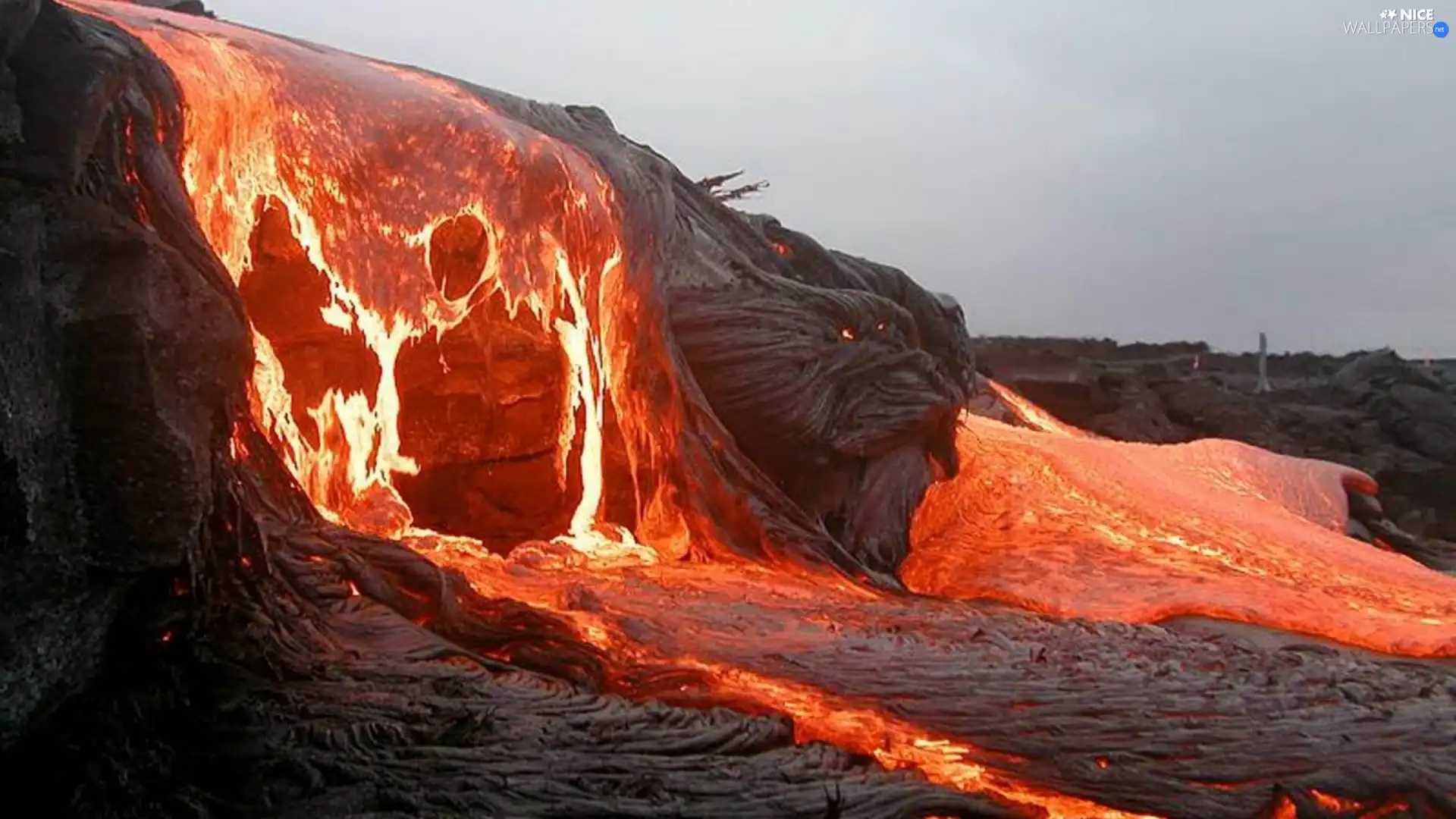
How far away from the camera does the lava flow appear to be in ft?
13.7

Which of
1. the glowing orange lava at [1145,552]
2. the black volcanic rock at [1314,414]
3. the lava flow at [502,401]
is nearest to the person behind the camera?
the lava flow at [502,401]

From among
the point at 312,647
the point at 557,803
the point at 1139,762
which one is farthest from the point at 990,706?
the point at 312,647

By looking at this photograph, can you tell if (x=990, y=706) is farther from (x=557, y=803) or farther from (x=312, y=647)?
(x=312, y=647)

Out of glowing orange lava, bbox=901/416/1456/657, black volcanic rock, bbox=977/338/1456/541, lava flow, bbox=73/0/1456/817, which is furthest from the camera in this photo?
black volcanic rock, bbox=977/338/1456/541

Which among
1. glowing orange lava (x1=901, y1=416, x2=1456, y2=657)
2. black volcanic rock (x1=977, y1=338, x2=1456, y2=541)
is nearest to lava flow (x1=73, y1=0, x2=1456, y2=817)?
glowing orange lava (x1=901, y1=416, x2=1456, y2=657)

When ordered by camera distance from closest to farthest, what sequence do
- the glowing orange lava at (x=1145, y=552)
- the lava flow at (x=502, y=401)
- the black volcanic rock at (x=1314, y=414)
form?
1. the lava flow at (x=502, y=401)
2. the glowing orange lava at (x=1145, y=552)
3. the black volcanic rock at (x=1314, y=414)

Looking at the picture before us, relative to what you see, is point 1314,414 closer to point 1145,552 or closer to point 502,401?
point 1145,552

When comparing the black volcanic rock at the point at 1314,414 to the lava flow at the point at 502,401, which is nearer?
the lava flow at the point at 502,401

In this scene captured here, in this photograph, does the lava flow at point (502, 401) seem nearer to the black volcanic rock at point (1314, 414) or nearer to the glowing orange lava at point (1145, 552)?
the glowing orange lava at point (1145, 552)

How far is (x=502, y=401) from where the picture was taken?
5.47 meters

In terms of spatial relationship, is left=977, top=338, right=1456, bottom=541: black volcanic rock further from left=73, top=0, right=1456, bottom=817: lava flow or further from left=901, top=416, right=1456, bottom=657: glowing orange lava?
left=73, top=0, right=1456, bottom=817: lava flow

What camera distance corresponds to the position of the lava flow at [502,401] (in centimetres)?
418

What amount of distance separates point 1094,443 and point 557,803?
541 cm

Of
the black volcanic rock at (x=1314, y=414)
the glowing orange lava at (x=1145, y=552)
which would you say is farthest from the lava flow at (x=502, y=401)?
the black volcanic rock at (x=1314, y=414)
